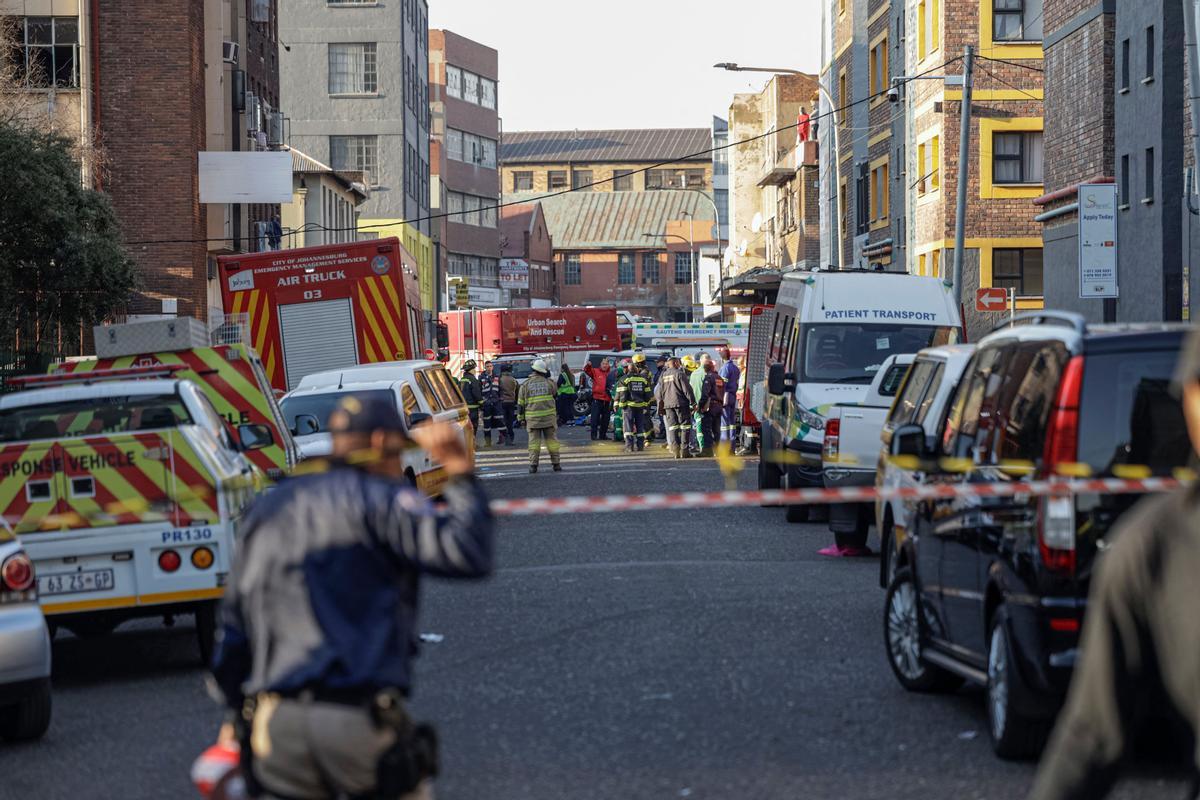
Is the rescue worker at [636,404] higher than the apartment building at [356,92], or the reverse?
the apartment building at [356,92]

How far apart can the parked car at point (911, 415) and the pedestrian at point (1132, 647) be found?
5.57 metres

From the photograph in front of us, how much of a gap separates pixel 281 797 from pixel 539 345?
2370 inches

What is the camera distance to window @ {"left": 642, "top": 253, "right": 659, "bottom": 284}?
140 m

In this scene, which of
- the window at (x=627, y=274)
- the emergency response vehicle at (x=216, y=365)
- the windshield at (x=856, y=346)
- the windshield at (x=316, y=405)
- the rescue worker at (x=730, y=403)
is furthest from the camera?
the window at (x=627, y=274)

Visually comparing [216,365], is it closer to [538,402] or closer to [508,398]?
[538,402]

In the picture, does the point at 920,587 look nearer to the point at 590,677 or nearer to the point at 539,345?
the point at 590,677

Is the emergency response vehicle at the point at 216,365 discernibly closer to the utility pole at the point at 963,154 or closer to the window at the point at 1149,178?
the utility pole at the point at 963,154

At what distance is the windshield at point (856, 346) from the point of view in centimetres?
2053

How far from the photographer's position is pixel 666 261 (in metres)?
Answer: 140

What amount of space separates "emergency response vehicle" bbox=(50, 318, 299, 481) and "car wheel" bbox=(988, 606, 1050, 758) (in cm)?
878

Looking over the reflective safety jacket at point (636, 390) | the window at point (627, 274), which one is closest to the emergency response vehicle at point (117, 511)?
the reflective safety jacket at point (636, 390)

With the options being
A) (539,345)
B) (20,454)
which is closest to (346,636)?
(20,454)

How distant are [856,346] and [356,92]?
212 ft

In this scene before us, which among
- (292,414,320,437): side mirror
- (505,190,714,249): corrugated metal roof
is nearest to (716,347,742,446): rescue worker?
(292,414,320,437): side mirror
